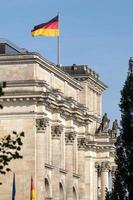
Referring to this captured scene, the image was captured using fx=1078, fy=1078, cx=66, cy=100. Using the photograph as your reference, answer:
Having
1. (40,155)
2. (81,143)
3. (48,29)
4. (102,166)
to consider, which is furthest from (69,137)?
(102,166)

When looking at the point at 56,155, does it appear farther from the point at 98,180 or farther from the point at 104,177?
the point at 104,177

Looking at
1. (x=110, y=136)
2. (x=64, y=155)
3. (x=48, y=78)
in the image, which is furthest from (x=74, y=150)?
(x=110, y=136)

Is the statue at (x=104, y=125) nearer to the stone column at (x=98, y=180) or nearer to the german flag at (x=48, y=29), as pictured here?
the stone column at (x=98, y=180)

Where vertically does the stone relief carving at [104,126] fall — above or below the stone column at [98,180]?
above

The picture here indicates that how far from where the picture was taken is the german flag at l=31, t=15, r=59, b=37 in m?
128

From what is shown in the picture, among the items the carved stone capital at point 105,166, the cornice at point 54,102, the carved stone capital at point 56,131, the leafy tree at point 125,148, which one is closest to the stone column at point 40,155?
the cornice at point 54,102

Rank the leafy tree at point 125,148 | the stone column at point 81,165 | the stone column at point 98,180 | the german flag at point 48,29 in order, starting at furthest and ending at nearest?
the stone column at point 98,180
the stone column at point 81,165
the german flag at point 48,29
the leafy tree at point 125,148

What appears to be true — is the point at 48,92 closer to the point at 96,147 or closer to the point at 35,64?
the point at 35,64

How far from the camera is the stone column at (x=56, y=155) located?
404 feet

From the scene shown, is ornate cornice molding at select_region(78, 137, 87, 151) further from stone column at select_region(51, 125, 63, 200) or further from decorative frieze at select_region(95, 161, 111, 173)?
decorative frieze at select_region(95, 161, 111, 173)

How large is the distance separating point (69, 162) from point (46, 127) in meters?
13.9

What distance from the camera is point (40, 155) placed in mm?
116938

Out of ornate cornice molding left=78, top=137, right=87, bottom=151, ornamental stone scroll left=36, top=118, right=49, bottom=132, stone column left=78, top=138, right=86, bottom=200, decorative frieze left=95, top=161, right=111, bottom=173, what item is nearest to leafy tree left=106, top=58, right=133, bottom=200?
ornamental stone scroll left=36, top=118, right=49, bottom=132

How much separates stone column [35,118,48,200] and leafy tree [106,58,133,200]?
44395mm
